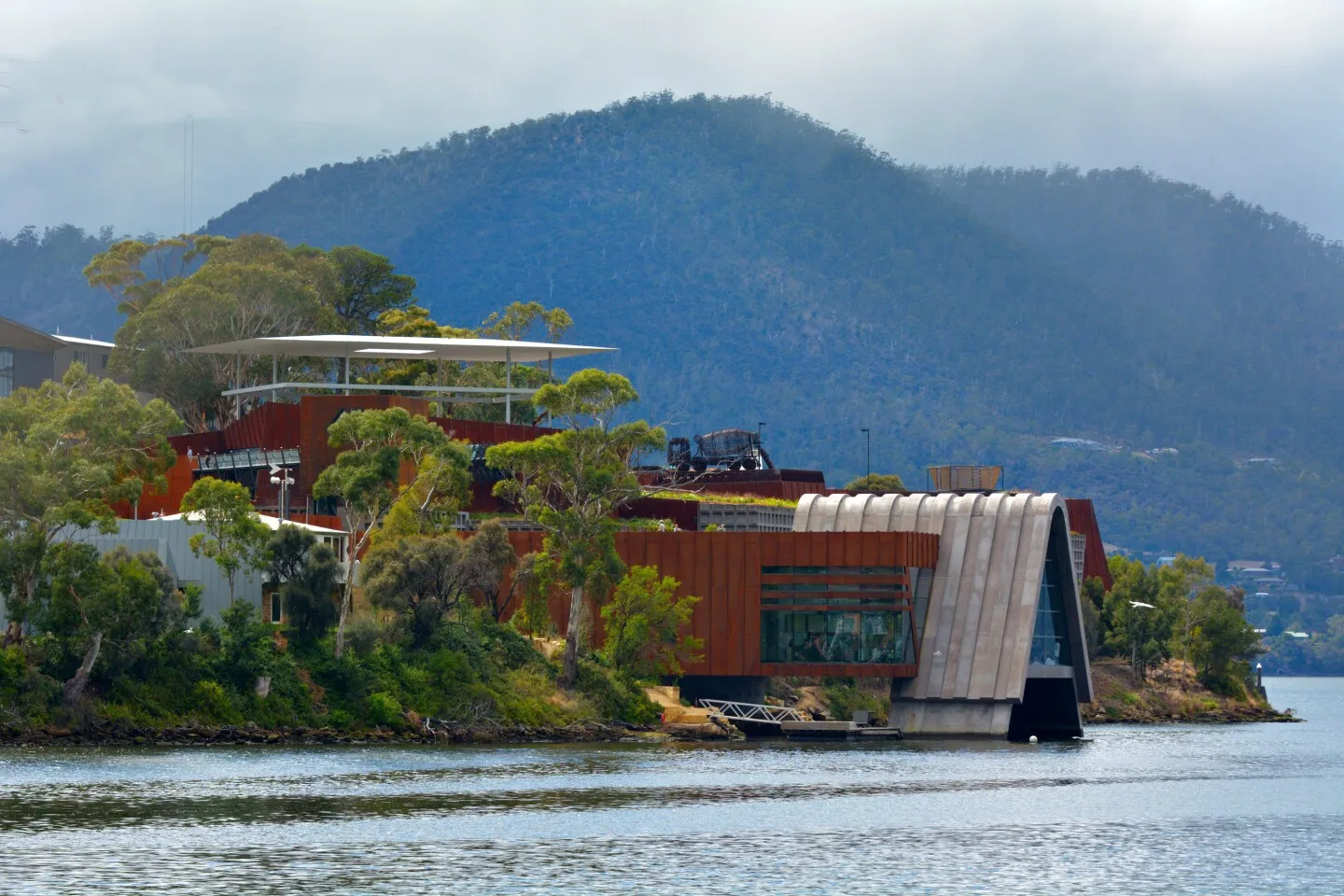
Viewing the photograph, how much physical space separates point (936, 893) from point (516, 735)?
47499 millimetres

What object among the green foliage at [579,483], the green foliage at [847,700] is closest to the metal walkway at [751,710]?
the green foliage at [579,483]

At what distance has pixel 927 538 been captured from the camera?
338 feet

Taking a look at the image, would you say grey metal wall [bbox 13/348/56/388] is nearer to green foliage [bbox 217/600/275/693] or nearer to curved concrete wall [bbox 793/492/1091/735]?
green foliage [bbox 217/600/275/693]

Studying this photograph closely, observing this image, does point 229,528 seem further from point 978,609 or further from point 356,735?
point 978,609

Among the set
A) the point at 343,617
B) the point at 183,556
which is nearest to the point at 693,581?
the point at 343,617

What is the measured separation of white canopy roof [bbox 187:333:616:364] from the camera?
117 m

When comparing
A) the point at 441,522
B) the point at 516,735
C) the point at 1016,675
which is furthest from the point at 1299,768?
the point at 441,522

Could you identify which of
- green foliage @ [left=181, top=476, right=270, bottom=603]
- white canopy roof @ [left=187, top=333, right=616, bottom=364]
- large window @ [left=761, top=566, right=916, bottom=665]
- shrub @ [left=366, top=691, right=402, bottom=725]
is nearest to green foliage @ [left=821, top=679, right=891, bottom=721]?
large window @ [left=761, top=566, right=916, bottom=665]

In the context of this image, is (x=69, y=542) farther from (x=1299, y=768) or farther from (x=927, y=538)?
(x=1299, y=768)

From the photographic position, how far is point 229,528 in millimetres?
87562

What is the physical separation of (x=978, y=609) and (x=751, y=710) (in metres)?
12.5

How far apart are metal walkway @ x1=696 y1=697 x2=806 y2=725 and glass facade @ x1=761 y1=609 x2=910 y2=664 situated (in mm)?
2684

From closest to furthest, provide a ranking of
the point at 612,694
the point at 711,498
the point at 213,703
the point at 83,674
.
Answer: the point at 83,674, the point at 213,703, the point at 612,694, the point at 711,498

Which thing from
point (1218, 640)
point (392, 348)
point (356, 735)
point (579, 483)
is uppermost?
point (392, 348)
